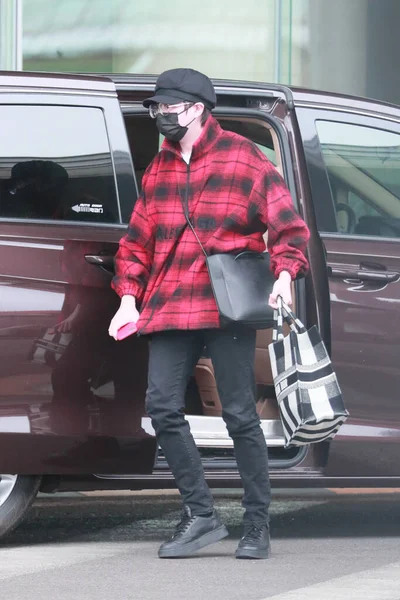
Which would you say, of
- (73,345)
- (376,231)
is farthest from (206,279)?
(376,231)

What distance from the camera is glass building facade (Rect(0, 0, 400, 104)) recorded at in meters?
10.6

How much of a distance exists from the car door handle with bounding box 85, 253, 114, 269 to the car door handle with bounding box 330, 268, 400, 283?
0.84 meters

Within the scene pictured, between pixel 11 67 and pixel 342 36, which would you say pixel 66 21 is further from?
pixel 342 36

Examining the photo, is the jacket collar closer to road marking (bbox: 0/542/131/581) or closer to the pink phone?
the pink phone

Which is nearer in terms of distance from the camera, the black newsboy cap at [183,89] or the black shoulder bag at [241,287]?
the black shoulder bag at [241,287]

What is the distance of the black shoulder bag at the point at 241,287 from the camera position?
483 centimetres

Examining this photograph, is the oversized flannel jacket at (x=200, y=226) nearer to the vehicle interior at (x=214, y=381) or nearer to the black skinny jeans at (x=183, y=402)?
the black skinny jeans at (x=183, y=402)

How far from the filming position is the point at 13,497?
17.0 feet

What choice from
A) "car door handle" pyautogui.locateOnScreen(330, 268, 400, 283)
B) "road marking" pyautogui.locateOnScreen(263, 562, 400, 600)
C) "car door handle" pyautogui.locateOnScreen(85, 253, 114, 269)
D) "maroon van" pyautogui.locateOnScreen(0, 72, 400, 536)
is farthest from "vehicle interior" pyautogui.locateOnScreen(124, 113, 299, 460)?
"road marking" pyautogui.locateOnScreen(263, 562, 400, 600)

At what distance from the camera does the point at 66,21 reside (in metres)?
10.7

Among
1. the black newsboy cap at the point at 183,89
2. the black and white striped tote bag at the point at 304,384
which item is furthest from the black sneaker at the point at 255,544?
the black newsboy cap at the point at 183,89

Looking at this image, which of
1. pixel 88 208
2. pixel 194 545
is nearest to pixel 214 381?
pixel 194 545

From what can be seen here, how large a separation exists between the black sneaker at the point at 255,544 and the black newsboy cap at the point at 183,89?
152cm

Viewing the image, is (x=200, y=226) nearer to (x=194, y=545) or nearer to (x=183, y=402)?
(x=183, y=402)
